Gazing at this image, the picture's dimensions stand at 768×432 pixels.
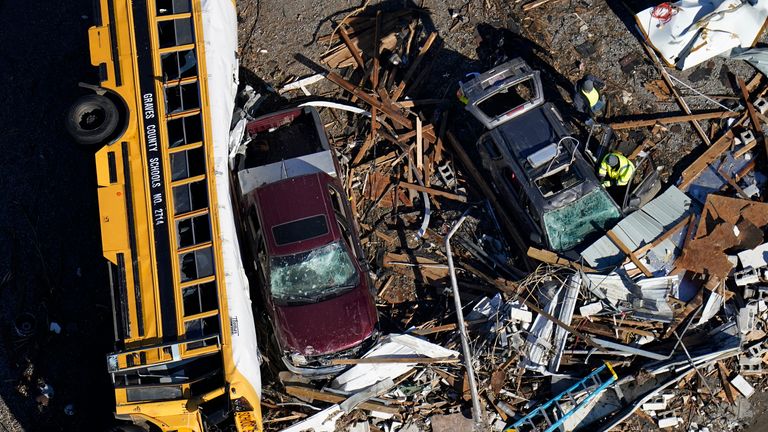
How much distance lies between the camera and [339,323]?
11.5 meters

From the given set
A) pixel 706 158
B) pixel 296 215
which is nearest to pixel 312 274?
pixel 296 215

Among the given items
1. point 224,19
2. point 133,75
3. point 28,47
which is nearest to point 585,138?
point 224,19

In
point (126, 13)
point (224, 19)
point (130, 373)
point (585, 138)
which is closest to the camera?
point (130, 373)

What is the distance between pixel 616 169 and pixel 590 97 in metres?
1.20

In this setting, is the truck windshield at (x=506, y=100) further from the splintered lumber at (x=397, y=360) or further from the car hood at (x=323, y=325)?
the splintered lumber at (x=397, y=360)

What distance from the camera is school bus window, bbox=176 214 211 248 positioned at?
35.4 ft

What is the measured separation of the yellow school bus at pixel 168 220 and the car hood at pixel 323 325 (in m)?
0.53

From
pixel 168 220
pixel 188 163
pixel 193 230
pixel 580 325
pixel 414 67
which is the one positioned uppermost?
pixel 414 67

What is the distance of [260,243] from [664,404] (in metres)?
6.63

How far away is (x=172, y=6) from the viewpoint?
11352 millimetres

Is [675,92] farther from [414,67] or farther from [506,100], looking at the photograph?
[414,67]

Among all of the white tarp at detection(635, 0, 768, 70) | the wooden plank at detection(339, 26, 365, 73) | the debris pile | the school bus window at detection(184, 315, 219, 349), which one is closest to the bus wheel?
the school bus window at detection(184, 315, 219, 349)

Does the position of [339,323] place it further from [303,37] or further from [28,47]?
[28,47]

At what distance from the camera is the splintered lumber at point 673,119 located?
41.8 ft
